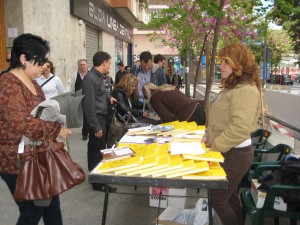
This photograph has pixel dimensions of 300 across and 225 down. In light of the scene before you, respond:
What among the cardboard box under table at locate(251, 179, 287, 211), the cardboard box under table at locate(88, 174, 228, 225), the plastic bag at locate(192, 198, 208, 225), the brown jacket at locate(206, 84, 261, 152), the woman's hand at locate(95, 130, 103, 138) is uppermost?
the brown jacket at locate(206, 84, 261, 152)

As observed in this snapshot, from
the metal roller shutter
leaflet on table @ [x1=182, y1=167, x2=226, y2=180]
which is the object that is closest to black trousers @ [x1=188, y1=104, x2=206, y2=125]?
leaflet on table @ [x1=182, y1=167, x2=226, y2=180]

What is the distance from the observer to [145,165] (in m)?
2.52

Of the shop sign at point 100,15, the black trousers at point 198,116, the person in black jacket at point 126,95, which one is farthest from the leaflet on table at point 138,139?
the shop sign at point 100,15

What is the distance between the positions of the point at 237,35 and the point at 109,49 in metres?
8.39

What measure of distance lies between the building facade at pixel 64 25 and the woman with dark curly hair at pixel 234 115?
6.27 m

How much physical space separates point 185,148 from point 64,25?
28.9 feet

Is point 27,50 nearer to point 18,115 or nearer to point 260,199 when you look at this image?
point 18,115

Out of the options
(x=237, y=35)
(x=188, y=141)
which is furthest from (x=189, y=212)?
(x=237, y=35)

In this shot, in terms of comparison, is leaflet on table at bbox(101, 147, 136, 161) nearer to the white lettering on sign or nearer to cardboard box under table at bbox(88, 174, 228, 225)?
cardboard box under table at bbox(88, 174, 228, 225)

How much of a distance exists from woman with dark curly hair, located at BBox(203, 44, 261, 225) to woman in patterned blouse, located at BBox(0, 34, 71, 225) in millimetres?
1247

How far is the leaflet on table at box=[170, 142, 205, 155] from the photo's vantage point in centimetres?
270

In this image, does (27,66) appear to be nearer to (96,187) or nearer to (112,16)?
(96,187)

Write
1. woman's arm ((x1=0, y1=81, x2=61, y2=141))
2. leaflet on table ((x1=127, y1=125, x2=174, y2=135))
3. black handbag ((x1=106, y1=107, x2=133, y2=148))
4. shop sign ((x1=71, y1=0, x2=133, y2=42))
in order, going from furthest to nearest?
shop sign ((x1=71, y1=0, x2=133, y2=42)) → black handbag ((x1=106, y1=107, x2=133, y2=148)) → leaflet on table ((x1=127, y1=125, x2=174, y2=135)) → woman's arm ((x1=0, y1=81, x2=61, y2=141))

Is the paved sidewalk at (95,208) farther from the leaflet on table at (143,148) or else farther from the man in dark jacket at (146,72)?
the man in dark jacket at (146,72)
